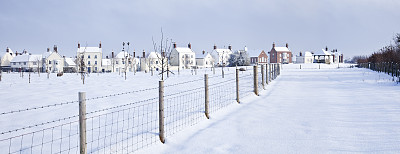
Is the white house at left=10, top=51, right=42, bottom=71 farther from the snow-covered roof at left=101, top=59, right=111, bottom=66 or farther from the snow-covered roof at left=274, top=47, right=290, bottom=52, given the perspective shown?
the snow-covered roof at left=274, top=47, right=290, bottom=52

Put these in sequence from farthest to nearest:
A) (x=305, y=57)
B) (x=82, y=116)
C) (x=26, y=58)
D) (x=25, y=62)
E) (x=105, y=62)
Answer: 1. (x=305, y=57)
2. (x=105, y=62)
3. (x=26, y=58)
4. (x=25, y=62)
5. (x=82, y=116)

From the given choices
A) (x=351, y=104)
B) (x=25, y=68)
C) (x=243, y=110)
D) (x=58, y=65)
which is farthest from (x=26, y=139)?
(x=25, y=68)

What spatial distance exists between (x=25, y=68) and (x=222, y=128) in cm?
10148

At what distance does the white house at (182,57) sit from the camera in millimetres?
85250

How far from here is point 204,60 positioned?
Answer: 9488cm

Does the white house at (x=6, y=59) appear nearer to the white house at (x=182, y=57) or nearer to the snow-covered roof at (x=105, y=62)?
the snow-covered roof at (x=105, y=62)

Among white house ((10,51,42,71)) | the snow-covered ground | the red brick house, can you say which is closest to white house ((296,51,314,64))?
the red brick house

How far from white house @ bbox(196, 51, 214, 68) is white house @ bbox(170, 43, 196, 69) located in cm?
570

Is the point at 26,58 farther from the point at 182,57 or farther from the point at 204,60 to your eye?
the point at 204,60

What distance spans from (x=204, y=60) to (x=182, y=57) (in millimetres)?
11246

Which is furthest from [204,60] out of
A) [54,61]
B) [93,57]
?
[54,61]

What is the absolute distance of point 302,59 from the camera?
4754 inches

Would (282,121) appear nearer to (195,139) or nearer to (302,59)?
(195,139)

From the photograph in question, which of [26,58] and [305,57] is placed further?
[305,57]
